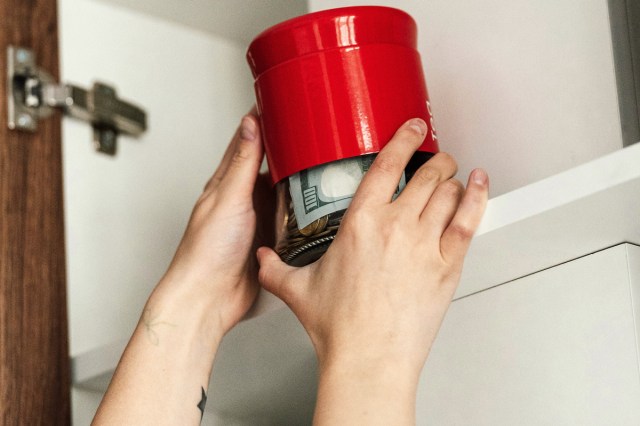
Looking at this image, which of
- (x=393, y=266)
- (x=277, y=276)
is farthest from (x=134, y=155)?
(x=393, y=266)

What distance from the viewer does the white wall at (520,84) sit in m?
0.80

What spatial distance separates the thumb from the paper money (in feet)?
0.15

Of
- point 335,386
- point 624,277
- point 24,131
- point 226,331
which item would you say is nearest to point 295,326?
point 226,331

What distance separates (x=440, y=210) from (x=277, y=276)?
15cm

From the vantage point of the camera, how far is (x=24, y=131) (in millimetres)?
1104

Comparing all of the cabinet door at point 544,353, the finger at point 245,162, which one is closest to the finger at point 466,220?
the cabinet door at point 544,353

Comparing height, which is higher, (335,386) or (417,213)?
(417,213)

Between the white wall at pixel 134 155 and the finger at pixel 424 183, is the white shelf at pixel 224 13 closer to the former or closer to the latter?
the white wall at pixel 134 155

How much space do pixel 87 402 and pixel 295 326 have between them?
1.08 ft

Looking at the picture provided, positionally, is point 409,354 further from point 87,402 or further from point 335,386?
point 87,402

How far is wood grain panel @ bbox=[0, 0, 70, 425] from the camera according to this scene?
103 cm

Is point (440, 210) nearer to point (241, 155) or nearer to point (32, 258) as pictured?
point (241, 155)

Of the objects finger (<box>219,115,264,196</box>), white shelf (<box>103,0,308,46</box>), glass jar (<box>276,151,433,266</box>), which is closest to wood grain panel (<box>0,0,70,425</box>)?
white shelf (<box>103,0,308,46</box>)

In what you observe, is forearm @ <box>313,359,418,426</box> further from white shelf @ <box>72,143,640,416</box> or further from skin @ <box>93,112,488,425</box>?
white shelf @ <box>72,143,640,416</box>
